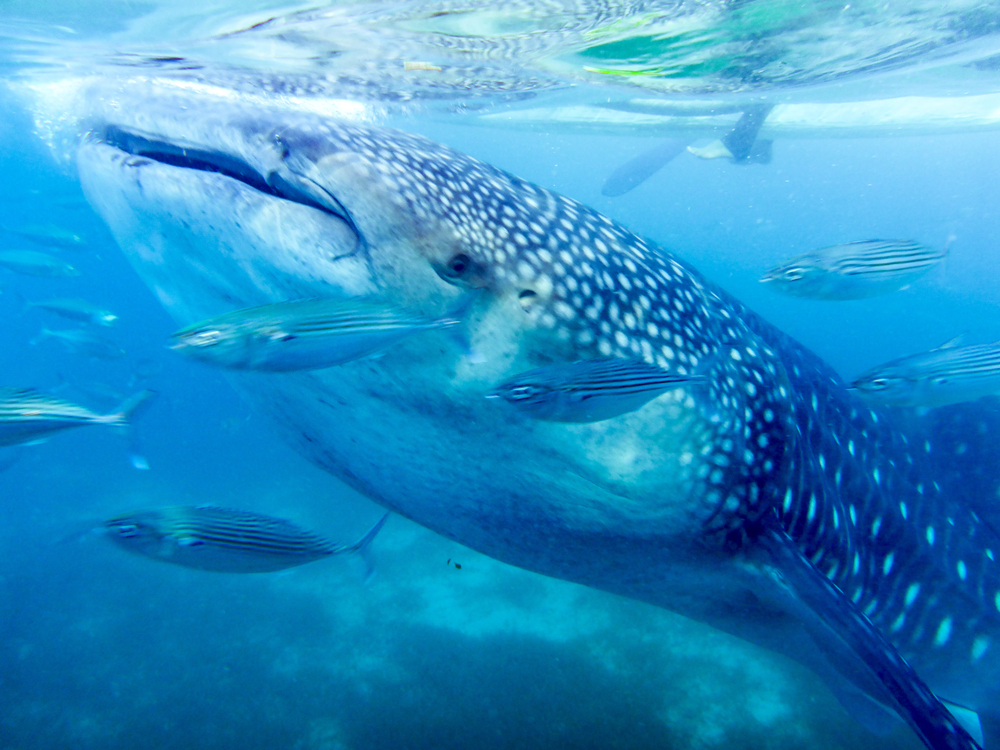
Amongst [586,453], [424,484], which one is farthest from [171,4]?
[586,453]

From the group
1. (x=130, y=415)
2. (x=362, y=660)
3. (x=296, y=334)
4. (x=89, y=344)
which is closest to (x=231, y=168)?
(x=296, y=334)

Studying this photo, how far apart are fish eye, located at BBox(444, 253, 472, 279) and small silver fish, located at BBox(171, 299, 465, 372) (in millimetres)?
267

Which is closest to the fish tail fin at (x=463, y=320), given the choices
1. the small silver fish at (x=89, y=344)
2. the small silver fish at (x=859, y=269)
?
the small silver fish at (x=859, y=269)

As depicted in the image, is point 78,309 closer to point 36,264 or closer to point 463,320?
point 36,264

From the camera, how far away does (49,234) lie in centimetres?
895

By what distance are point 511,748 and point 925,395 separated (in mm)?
4318

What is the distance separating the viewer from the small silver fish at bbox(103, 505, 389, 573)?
8.75ft

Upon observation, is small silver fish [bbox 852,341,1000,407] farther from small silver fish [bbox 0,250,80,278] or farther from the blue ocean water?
small silver fish [bbox 0,250,80,278]

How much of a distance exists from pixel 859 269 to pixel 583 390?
3.84m

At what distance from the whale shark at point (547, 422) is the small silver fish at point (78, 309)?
24.8 feet

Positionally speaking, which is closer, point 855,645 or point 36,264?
point 855,645

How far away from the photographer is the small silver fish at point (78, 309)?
26.9ft

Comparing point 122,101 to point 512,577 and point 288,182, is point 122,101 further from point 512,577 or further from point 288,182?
point 512,577

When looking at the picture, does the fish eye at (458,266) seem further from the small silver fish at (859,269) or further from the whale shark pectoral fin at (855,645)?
the small silver fish at (859,269)
